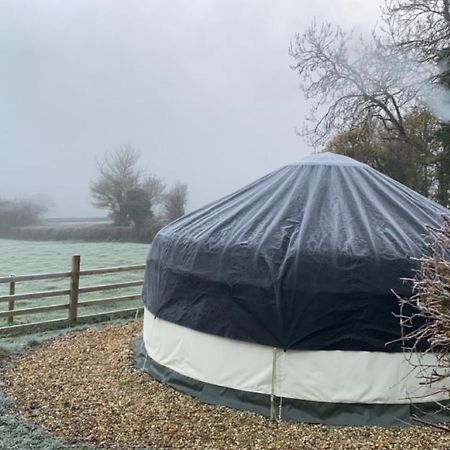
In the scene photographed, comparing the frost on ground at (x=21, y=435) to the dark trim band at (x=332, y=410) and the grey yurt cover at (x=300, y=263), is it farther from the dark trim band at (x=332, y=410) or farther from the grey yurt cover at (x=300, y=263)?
the grey yurt cover at (x=300, y=263)

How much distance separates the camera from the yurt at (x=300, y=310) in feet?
15.5

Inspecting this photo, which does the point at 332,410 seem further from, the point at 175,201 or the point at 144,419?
the point at 175,201

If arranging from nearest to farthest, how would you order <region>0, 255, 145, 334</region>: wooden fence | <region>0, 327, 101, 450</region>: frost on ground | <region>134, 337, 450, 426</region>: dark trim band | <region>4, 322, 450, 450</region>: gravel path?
<region>0, 327, 101, 450</region>: frost on ground, <region>4, 322, 450, 450</region>: gravel path, <region>134, 337, 450, 426</region>: dark trim band, <region>0, 255, 145, 334</region>: wooden fence

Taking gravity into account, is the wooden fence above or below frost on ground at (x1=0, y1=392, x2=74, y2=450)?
above

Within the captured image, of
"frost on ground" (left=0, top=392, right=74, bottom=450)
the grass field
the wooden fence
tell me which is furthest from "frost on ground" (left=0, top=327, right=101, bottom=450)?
the grass field

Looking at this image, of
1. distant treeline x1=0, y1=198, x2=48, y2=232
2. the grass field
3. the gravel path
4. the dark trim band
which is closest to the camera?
the gravel path

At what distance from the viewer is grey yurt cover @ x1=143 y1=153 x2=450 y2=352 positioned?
15.5ft

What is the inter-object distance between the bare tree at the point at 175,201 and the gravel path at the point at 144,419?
14.2 metres

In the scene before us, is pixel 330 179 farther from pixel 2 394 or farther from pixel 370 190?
pixel 2 394

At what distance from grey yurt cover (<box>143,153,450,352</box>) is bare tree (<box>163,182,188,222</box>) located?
46.8ft

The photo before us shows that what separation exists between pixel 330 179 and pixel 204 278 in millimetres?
1703

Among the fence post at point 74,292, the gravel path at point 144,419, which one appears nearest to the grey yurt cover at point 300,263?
the gravel path at point 144,419

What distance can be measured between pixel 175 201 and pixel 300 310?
51.7ft

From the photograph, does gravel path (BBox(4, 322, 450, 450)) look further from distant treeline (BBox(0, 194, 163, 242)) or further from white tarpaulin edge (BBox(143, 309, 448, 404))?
distant treeline (BBox(0, 194, 163, 242))
